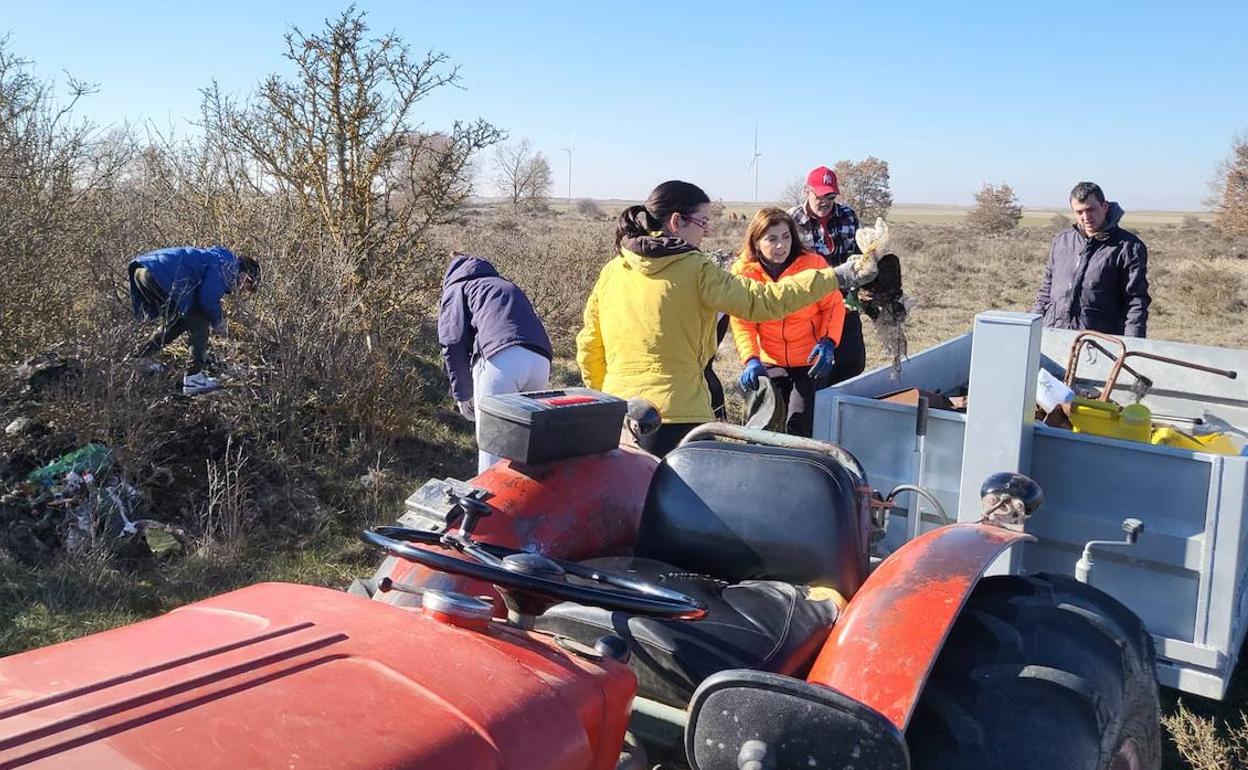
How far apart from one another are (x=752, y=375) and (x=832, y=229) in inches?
54.2

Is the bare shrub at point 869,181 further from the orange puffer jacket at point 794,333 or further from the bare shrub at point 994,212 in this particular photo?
the orange puffer jacket at point 794,333

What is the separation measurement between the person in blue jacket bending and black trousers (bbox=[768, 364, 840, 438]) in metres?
3.87

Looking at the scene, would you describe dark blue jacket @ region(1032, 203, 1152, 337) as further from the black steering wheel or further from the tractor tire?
the black steering wheel

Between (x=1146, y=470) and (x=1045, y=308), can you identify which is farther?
(x=1045, y=308)

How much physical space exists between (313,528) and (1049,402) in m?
3.86

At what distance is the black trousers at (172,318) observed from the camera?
277 inches

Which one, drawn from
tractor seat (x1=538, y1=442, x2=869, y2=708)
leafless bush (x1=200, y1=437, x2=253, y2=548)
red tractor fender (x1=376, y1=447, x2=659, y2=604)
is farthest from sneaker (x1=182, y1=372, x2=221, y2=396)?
tractor seat (x1=538, y1=442, x2=869, y2=708)

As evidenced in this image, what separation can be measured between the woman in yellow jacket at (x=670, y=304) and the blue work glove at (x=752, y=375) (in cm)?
71

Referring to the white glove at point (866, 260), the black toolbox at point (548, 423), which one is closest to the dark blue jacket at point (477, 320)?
the white glove at point (866, 260)

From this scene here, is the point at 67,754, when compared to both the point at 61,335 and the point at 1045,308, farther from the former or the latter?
the point at 61,335

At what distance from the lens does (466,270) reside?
5316 mm

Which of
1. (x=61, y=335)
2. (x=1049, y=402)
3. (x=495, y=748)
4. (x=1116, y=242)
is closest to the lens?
(x=495, y=748)

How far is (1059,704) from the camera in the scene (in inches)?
82.3

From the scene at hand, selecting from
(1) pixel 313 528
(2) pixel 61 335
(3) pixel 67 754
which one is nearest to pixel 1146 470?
(3) pixel 67 754
